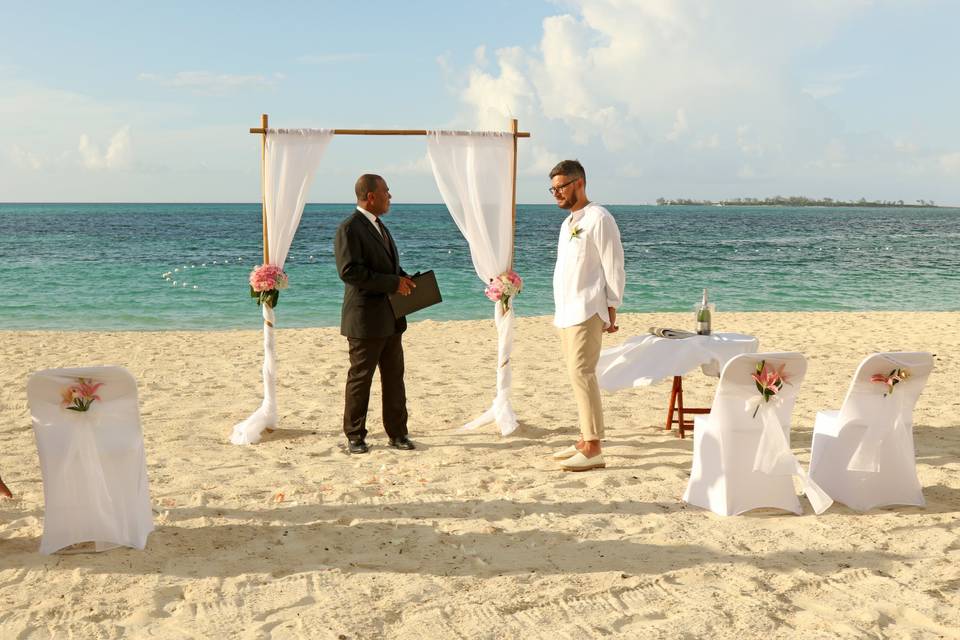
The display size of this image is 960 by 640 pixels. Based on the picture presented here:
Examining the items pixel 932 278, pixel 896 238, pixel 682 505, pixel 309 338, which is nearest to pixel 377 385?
pixel 309 338

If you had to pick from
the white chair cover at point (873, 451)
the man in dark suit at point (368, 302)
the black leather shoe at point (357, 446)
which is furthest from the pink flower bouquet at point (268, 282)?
the white chair cover at point (873, 451)

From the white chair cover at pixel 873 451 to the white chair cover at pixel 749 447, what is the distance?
21 centimetres

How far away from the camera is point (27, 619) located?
308 cm

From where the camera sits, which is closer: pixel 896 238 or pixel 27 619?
pixel 27 619

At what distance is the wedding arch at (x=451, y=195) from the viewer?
5996mm

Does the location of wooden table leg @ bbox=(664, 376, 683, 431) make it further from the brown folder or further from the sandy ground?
the brown folder

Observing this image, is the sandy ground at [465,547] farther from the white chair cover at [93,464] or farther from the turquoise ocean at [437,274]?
the turquoise ocean at [437,274]

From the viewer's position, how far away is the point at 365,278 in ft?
17.5

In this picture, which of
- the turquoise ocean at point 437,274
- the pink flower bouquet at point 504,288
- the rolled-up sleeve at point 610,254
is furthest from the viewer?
the turquoise ocean at point 437,274

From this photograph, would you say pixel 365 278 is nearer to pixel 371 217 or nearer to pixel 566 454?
pixel 371 217

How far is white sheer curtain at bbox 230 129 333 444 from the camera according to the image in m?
5.98

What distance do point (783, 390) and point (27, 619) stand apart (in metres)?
3.61

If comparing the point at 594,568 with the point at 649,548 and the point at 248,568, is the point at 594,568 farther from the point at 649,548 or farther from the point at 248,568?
the point at 248,568

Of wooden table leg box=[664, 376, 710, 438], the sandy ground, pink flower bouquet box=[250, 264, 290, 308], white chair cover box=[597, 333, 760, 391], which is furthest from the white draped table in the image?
pink flower bouquet box=[250, 264, 290, 308]
